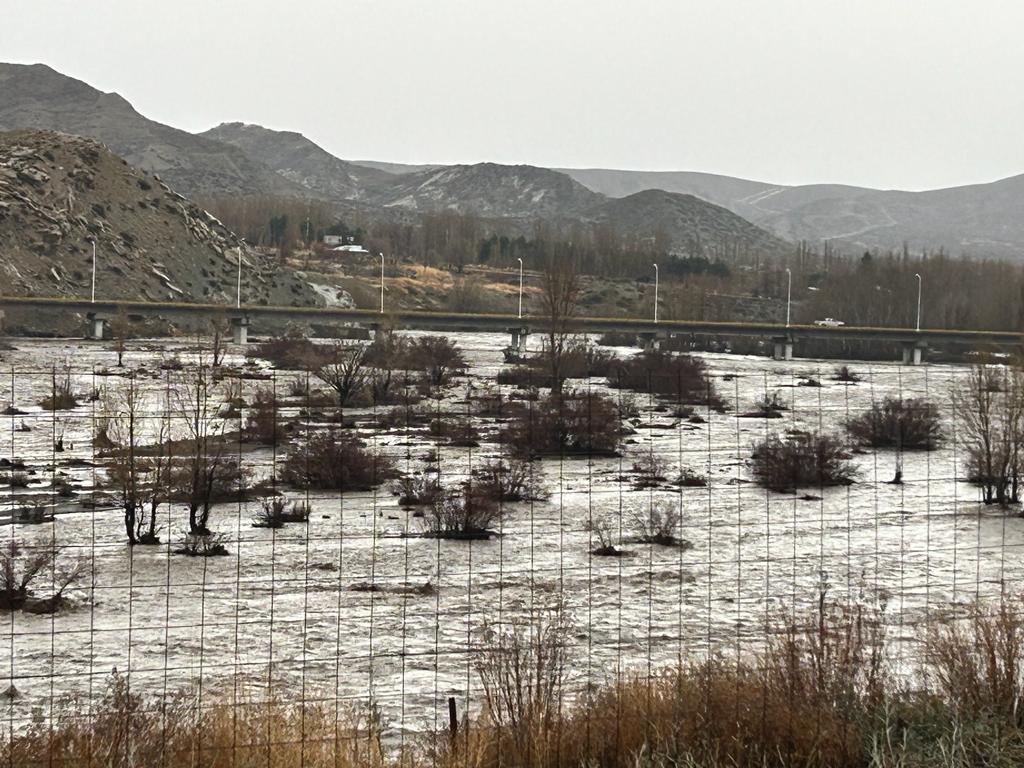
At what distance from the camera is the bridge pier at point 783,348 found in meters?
91.5

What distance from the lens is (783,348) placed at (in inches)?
3637

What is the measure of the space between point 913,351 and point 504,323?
3328 centimetres

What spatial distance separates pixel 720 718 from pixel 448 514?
42.1 ft

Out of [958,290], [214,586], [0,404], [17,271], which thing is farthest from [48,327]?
[958,290]

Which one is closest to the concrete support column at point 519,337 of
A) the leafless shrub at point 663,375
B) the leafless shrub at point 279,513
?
the leafless shrub at point 663,375

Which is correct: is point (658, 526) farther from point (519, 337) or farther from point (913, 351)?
point (913, 351)

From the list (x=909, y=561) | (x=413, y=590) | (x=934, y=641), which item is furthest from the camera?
(x=909, y=561)

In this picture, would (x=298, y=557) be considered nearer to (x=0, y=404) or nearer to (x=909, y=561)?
(x=909, y=561)

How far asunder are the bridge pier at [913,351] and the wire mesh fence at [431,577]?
59.2 meters

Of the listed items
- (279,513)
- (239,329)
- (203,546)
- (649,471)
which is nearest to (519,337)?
(239,329)

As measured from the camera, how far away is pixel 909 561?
19688mm

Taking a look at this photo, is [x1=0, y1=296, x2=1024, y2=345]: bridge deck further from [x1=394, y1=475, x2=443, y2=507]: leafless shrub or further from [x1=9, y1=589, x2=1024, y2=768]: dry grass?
[x1=9, y1=589, x2=1024, y2=768]: dry grass

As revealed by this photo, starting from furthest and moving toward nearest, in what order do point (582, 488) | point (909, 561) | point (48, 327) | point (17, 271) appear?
point (17, 271) → point (48, 327) → point (582, 488) → point (909, 561)

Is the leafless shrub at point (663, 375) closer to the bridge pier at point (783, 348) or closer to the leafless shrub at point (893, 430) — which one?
the leafless shrub at point (893, 430)
